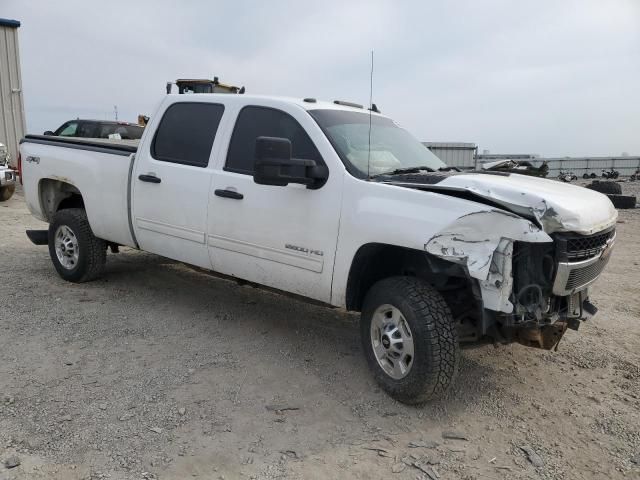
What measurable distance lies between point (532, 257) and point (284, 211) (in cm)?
171

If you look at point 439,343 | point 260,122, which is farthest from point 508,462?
point 260,122

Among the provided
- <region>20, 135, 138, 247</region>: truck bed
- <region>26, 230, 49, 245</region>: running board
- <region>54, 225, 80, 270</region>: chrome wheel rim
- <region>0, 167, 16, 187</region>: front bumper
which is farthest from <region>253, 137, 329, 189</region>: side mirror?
<region>0, 167, 16, 187</region>: front bumper

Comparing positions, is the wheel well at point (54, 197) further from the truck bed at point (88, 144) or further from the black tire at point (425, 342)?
the black tire at point (425, 342)

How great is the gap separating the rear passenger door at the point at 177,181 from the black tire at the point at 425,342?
1893 mm

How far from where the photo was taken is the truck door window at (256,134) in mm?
4062

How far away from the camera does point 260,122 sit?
4.33 m

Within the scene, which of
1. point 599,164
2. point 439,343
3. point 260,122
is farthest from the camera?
point 599,164

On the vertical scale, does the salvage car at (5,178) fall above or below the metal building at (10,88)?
below

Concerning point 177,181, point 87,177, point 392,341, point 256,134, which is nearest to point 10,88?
point 87,177

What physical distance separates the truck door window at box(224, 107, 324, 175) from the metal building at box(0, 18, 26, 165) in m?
12.3

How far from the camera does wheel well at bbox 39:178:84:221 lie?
6105 mm

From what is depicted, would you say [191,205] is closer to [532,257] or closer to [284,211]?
[284,211]

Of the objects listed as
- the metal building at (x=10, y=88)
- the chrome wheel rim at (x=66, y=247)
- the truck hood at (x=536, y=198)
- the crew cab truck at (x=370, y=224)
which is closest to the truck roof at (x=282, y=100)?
the crew cab truck at (x=370, y=224)

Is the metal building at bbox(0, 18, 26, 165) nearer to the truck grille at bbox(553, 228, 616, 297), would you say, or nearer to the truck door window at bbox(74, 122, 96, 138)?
the truck door window at bbox(74, 122, 96, 138)
